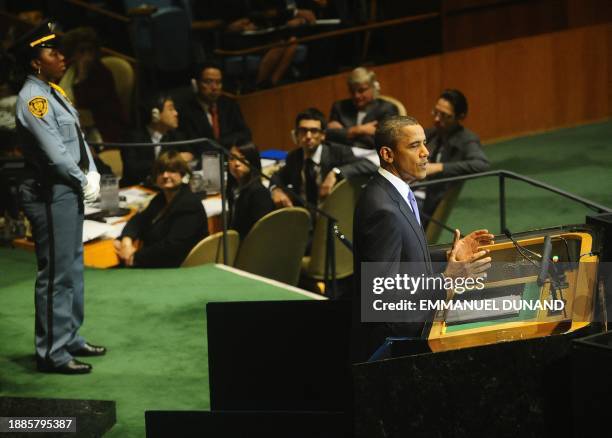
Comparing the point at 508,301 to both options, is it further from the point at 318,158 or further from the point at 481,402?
the point at 318,158

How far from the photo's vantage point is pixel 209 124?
7238 mm

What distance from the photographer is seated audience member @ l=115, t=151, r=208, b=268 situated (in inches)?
223

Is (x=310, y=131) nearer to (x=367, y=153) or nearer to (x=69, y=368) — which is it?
(x=367, y=153)

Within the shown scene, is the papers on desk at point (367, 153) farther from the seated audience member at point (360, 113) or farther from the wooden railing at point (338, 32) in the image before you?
the wooden railing at point (338, 32)

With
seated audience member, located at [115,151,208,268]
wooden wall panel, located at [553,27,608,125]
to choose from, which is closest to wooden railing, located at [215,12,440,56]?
wooden wall panel, located at [553,27,608,125]

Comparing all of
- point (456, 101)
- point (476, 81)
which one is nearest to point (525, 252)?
point (456, 101)

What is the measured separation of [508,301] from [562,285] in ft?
0.42

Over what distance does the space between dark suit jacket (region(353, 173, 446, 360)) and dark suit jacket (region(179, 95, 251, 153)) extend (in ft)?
13.5

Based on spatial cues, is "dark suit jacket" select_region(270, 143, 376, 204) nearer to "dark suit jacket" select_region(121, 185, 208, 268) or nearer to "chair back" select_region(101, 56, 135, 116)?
"dark suit jacket" select_region(121, 185, 208, 268)

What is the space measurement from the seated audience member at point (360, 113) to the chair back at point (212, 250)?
1.41m

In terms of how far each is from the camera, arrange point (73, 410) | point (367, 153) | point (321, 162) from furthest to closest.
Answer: point (367, 153) < point (321, 162) < point (73, 410)

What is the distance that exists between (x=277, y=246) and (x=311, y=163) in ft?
2.60

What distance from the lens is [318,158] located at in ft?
20.6

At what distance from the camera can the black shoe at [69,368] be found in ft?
14.8
